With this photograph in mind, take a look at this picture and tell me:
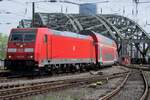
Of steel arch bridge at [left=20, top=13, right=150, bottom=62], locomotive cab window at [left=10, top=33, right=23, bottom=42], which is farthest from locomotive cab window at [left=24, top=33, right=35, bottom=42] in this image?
steel arch bridge at [left=20, top=13, right=150, bottom=62]

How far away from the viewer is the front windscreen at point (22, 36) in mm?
29747

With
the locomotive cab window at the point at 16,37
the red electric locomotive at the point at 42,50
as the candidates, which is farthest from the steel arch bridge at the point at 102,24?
the locomotive cab window at the point at 16,37

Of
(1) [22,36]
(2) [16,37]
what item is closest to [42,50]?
(1) [22,36]

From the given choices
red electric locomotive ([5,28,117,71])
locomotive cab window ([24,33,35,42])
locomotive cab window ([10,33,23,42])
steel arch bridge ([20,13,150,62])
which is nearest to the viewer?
red electric locomotive ([5,28,117,71])

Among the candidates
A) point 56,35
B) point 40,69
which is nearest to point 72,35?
point 56,35

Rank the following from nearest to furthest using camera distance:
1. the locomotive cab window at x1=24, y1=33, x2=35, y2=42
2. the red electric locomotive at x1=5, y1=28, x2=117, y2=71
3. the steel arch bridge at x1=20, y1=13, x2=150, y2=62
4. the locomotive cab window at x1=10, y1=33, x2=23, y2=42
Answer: the red electric locomotive at x1=5, y1=28, x2=117, y2=71, the locomotive cab window at x1=24, y1=33, x2=35, y2=42, the locomotive cab window at x1=10, y1=33, x2=23, y2=42, the steel arch bridge at x1=20, y1=13, x2=150, y2=62

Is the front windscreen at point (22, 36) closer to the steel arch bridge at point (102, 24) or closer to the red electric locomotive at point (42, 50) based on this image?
the red electric locomotive at point (42, 50)

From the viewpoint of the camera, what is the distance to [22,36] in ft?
98.4

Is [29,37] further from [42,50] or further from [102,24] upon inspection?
[102,24]

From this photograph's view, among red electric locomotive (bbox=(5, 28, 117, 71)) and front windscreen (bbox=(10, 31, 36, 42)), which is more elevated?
front windscreen (bbox=(10, 31, 36, 42))

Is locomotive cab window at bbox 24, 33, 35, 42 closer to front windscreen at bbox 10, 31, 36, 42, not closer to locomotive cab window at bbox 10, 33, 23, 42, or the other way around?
front windscreen at bbox 10, 31, 36, 42

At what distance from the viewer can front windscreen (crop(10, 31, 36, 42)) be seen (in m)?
29.7

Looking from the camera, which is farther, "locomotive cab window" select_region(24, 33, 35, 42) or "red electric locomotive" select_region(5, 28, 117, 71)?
"locomotive cab window" select_region(24, 33, 35, 42)

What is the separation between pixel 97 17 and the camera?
Answer: 149500 mm
